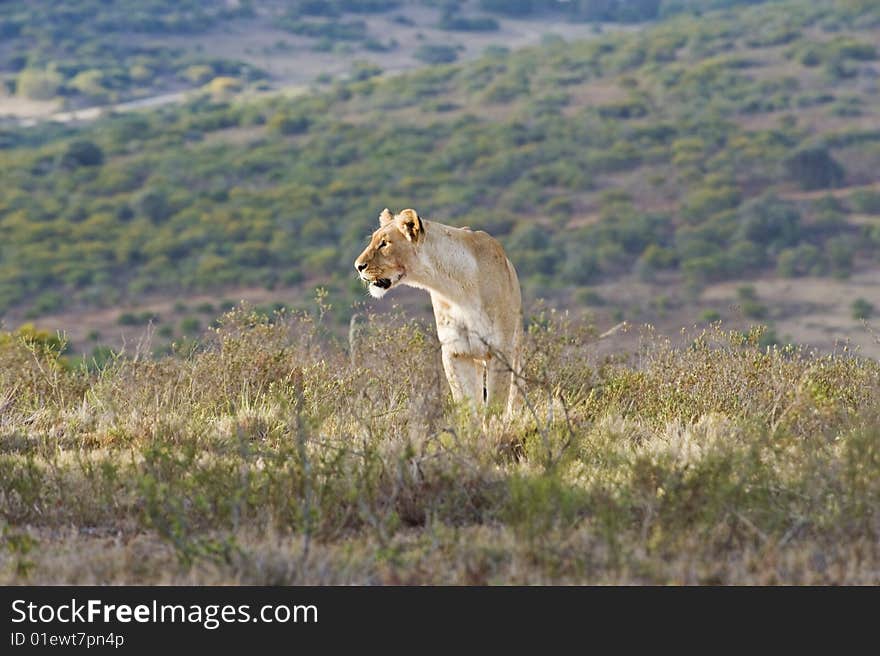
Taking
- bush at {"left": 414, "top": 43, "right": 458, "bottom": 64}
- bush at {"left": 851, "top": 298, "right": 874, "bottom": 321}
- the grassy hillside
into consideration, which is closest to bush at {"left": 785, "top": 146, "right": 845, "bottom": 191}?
bush at {"left": 851, "top": 298, "right": 874, "bottom": 321}

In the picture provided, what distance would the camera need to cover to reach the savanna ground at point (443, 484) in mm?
5281

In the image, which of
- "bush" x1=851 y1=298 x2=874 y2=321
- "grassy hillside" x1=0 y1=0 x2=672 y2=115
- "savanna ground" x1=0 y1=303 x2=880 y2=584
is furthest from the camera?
"grassy hillside" x1=0 y1=0 x2=672 y2=115

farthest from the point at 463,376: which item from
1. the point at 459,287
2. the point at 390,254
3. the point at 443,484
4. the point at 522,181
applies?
the point at 522,181

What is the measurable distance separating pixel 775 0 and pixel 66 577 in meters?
77.6

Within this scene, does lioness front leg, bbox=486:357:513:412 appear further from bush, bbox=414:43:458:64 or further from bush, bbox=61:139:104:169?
bush, bbox=414:43:458:64

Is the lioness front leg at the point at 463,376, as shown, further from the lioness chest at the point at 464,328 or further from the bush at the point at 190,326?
the bush at the point at 190,326

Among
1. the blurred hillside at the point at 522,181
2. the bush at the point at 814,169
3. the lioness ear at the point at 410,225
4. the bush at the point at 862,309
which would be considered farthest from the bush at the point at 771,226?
the lioness ear at the point at 410,225

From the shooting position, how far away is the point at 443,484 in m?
6.18

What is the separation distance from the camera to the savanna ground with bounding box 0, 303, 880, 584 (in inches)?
208

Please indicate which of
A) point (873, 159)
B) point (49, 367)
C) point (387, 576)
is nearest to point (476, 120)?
point (873, 159)

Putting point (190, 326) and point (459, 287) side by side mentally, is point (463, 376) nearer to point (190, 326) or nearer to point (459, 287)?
point (459, 287)

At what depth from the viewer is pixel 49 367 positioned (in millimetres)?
9281

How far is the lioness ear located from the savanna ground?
70 centimetres
